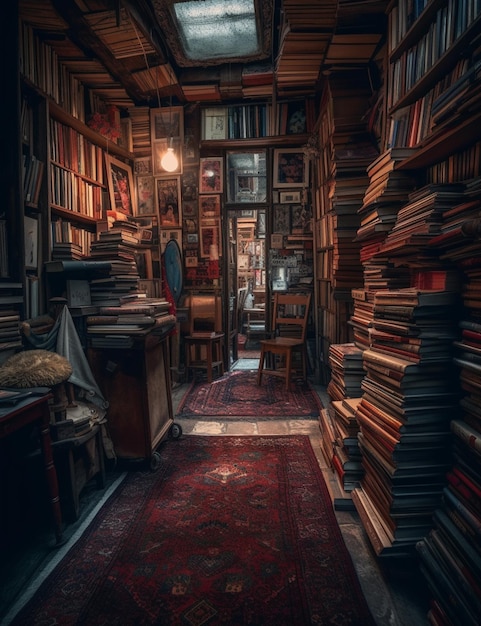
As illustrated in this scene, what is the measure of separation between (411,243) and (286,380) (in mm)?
3073

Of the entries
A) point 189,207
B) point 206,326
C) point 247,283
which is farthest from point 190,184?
point 247,283

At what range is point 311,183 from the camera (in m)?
5.16

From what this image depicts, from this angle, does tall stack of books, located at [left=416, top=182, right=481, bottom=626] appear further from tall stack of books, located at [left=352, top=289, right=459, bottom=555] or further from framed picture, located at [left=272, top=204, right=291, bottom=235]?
framed picture, located at [left=272, top=204, right=291, bottom=235]

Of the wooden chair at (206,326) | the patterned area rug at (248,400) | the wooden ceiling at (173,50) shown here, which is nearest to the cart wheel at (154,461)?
the patterned area rug at (248,400)

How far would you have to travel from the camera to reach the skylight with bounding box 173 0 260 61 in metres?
3.58

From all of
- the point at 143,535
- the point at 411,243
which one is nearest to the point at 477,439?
the point at 411,243

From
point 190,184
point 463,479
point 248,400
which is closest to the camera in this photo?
point 463,479

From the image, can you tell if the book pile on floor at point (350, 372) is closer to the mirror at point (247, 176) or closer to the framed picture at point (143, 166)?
the framed picture at point (143, 166)

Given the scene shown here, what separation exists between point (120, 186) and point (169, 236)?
2.97 ft

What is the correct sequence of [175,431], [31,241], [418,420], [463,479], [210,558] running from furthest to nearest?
[175,431] < [31,241] < [210,558] < [418,420] < [463,479]

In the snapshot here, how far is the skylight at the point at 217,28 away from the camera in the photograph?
3.58 metres

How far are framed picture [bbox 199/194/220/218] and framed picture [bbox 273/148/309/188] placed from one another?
0.84m

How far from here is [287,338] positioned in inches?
196

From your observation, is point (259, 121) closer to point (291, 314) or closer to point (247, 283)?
point (291, 314)
